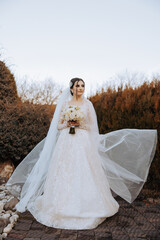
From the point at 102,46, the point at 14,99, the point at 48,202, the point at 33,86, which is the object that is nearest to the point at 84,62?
the point at 102,46

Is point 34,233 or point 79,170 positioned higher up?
point 79,170

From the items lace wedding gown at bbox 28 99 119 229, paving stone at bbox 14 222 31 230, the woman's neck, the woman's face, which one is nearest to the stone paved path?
paving stone at bbox 14 222 31 230

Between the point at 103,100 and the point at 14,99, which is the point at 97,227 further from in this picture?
the point at 14,99

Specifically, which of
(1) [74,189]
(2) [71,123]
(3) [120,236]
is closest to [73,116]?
(2) [71,123]

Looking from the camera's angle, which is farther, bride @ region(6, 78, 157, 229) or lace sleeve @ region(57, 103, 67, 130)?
lace sleeve @ region(57, 103, 67, 130)

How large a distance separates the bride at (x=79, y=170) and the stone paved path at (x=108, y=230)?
107 millimetres

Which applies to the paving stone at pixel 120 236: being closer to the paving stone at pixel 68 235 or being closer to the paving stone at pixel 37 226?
the paving stone at pixel 68 235

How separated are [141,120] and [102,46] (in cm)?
332

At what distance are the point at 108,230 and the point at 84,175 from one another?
87 centimetres

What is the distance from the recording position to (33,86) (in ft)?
63.9

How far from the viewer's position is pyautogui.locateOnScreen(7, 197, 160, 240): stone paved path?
2566mm

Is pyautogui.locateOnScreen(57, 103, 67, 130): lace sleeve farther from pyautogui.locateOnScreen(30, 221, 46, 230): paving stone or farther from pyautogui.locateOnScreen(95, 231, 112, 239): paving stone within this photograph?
pyautogui.locateOnScreen(95, 231, 112, 239): paving stone

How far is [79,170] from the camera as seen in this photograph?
3074 mm

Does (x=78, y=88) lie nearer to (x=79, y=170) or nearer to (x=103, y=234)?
(x=79, y=170)
